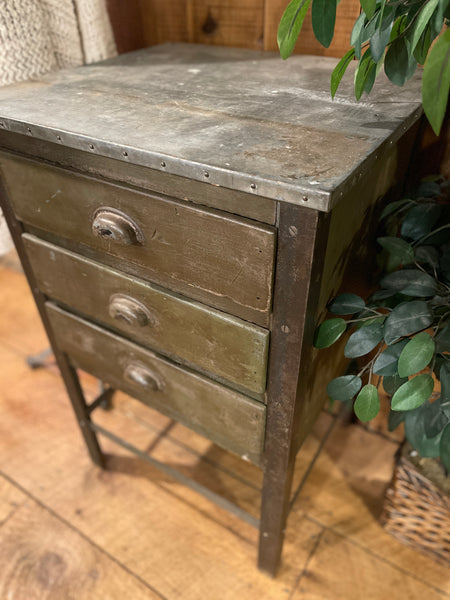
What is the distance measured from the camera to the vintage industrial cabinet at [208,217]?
0.55 metres

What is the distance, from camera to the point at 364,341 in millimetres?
682

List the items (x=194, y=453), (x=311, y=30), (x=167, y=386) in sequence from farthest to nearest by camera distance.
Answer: (x=194, y=453) < (x=311, y=30) < (x=167, y=386)

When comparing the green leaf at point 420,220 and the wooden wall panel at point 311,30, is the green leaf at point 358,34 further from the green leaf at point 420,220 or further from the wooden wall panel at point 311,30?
the wooden wall panel at point 311,30

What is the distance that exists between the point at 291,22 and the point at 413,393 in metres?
0.51

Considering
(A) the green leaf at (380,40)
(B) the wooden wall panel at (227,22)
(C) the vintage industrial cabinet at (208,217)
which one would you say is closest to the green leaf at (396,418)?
(C) the vintage industrial cabinet at (208,217)

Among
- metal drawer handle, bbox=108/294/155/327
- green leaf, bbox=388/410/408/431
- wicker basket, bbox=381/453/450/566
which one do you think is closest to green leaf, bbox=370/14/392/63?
metal drawer handle, bbox=108/294/155/327

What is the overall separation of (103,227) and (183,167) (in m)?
0.18

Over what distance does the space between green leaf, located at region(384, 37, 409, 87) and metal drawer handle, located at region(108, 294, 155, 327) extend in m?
0.49

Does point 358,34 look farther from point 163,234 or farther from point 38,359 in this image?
point 38,359

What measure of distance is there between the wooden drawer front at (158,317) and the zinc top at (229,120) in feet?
0.72

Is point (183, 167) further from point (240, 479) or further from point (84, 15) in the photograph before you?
point (240, 479)

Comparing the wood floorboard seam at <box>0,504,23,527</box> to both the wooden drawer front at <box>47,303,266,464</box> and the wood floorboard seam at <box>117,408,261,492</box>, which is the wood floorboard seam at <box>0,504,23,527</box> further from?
the wooden drawer front at <box>47,303,266,464</box>

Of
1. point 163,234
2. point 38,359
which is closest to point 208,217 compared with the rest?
point 163,234

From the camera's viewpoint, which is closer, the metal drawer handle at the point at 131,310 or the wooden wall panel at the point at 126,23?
the metal drawer handle at the point at 131,310
